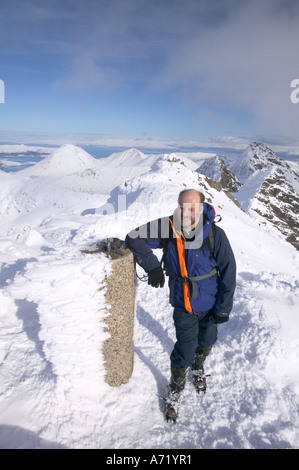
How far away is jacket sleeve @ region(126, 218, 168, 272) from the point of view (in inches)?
132

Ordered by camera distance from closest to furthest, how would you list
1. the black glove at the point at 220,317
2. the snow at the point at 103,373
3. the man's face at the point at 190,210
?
the snow at the point at 103,373
the man's face at the point at 190,210
the black glove at the point at 220,317

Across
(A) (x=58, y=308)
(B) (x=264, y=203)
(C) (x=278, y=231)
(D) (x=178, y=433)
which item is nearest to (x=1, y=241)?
(A) (x=58, y=308)

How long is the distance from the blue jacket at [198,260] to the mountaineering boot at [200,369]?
749mm

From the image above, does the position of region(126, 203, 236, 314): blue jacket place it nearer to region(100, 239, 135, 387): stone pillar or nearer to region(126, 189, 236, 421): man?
region(126, 189, 236, 421): man

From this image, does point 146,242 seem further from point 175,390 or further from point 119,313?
point 175,390

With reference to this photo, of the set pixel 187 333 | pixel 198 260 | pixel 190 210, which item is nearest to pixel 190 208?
pixel 190 210

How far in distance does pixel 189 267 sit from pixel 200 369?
6.06 ft

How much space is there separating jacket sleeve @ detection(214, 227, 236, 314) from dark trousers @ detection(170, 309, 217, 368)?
0.38 m

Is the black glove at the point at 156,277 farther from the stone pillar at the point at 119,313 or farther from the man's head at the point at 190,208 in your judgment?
the man's head at the point at 190,208

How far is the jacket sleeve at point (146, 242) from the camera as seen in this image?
334 centimetres

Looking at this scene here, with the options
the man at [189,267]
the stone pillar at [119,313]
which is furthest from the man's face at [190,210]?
the stone pillar at [119,313]

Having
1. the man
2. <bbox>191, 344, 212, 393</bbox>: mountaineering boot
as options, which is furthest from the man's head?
<bbox>191, 344, 212, 393</bbox>: mountaineering boot

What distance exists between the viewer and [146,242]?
3434 mm

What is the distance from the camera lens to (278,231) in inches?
1292
